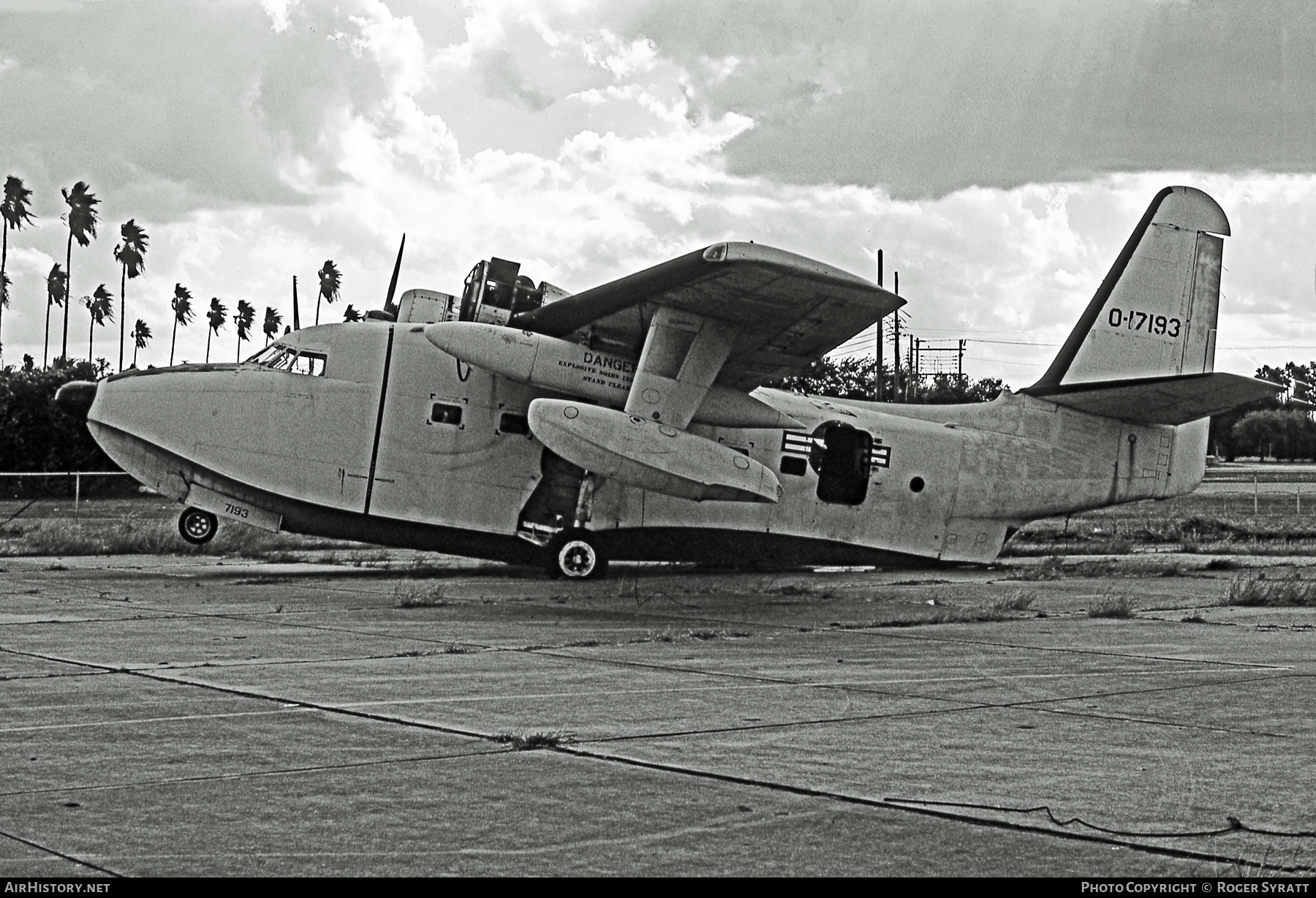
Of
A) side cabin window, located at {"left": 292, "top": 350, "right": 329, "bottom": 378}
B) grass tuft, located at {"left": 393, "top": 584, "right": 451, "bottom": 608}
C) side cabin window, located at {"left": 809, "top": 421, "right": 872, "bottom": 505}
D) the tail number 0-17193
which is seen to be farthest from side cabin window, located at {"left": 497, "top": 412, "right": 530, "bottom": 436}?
the tail number 0-17193

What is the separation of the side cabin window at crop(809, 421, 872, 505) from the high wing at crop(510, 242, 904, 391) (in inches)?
63.7

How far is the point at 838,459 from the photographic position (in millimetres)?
22047

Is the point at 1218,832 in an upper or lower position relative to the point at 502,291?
lower

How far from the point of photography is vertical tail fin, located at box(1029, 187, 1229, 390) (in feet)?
76.7

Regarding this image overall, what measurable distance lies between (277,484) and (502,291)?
4.22 metres

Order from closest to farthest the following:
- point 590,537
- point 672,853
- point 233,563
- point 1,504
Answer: point 672,853, point 590,537, point 233,563, point 1,504

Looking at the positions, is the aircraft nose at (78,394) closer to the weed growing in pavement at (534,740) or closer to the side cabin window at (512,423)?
the side cabin window at (512,423)

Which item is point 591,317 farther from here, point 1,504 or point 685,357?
point 1,504

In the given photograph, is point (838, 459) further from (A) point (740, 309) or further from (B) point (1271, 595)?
(B) point (1271, 595)

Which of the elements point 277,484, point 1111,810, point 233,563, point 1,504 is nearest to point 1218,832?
point 1111,810

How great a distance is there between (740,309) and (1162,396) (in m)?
7.85

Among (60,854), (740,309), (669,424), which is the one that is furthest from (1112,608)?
(60,854)

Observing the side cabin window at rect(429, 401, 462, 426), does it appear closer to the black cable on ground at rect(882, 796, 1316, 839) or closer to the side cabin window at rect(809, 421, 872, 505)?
the side cabin window at rect(809, 421, 872, 505)

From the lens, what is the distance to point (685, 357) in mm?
18797
